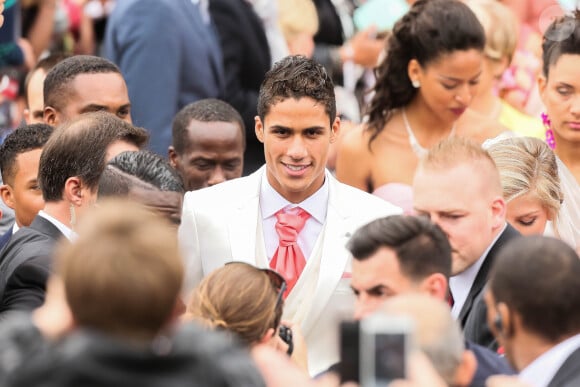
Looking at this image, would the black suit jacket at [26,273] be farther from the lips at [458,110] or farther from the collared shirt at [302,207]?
the lips at [458,110]

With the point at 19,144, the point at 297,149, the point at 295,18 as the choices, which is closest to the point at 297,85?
the point at 297,149

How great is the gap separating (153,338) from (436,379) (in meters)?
0.76

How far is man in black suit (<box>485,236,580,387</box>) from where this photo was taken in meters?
3.71

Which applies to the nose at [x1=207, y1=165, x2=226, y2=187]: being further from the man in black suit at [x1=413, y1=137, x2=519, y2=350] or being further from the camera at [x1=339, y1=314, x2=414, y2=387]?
the camera at [x1=339, y1=314, x2=414, y2=387]

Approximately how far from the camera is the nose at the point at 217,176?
6855 millimetres

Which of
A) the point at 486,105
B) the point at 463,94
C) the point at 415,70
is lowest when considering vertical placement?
the point at 486,105

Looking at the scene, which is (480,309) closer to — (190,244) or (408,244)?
(408,244)

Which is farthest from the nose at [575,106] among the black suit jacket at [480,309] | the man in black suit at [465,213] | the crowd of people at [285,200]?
the black suit jacket at [480,309]

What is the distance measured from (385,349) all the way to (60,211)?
246cm

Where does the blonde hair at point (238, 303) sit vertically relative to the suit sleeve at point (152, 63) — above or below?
above

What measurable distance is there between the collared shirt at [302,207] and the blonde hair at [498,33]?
2789mm

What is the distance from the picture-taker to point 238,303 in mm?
4148

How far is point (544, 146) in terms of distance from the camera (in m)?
5.91

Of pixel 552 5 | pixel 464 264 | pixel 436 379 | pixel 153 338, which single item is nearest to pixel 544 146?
pixel 464 264
